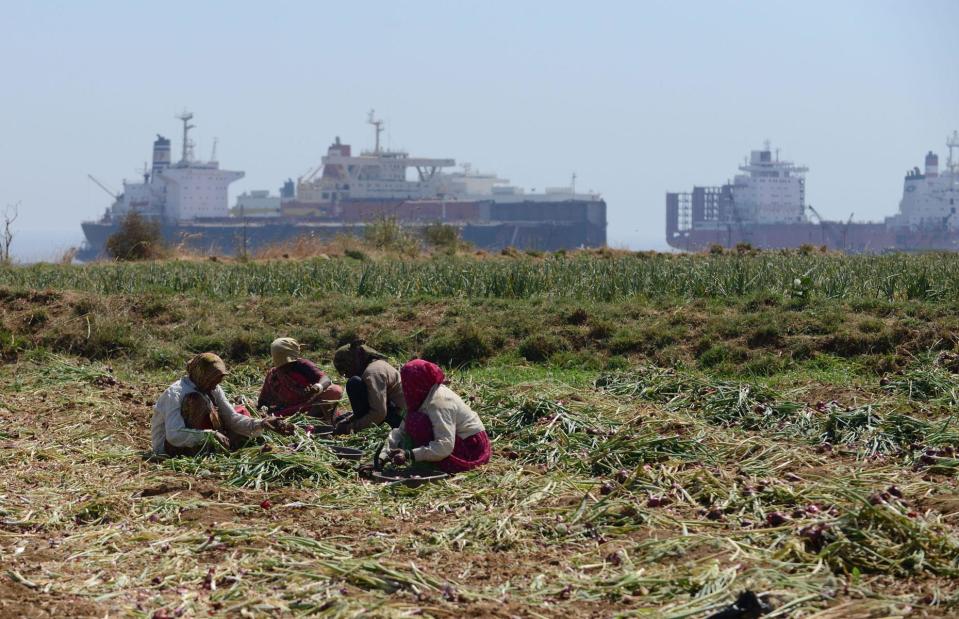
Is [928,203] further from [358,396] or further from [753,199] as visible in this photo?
Answer: [358,396]

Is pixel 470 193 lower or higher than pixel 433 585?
higher

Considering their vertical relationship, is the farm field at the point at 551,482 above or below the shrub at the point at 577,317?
below

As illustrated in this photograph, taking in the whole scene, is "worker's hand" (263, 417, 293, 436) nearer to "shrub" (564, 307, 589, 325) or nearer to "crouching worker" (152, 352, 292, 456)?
"crouching worker" (152, 352, 292, 456)

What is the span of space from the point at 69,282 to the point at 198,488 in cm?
1284

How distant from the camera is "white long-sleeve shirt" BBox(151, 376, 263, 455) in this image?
7723 millimetres

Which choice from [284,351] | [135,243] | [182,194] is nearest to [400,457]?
[284,351]

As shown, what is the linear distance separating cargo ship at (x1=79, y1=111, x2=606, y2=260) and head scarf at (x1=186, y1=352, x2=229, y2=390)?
8422 cm

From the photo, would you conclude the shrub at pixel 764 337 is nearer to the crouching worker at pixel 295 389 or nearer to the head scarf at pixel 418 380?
the crouching worker at pixel 295 389

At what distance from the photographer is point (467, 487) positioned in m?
6.98

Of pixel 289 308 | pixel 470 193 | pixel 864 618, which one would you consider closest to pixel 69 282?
pixel 289 308

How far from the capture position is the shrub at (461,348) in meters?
13.6

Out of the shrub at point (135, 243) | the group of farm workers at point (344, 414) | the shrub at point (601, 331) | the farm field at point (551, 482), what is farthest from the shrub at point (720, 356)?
the shrub at point (135, 243)

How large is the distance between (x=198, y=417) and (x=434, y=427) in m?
1.69

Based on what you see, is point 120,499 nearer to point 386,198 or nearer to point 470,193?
point 386,198
